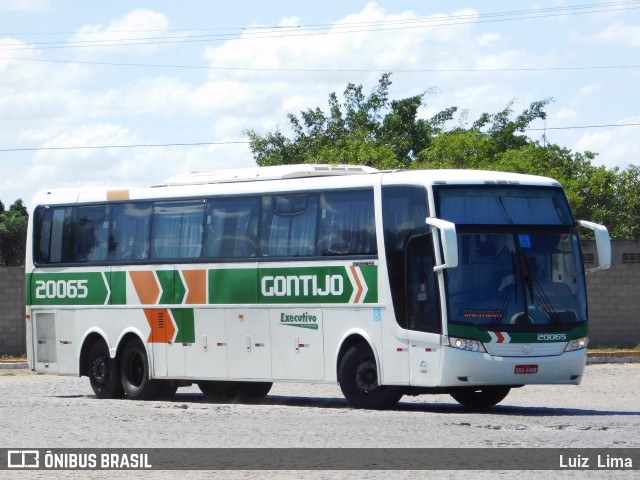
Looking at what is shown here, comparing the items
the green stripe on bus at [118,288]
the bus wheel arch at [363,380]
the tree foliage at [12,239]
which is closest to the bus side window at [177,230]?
the green stripe on bus at [118,288]

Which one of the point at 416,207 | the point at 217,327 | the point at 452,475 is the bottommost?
the point at 452,475

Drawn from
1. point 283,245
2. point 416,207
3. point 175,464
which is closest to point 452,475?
point 175,464

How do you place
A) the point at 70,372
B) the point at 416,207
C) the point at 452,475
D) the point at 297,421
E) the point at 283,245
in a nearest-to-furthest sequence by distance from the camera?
the point at 452,475 < the point at 297,421 < the point at 416,207 < the point at 283,245 < the point at 70,372

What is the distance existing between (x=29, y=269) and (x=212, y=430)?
1062cm

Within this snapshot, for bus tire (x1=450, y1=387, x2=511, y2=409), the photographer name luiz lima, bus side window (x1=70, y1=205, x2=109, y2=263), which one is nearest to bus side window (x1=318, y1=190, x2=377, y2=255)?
bus tire (x1=450, y1=387, x2=511, y2=409)

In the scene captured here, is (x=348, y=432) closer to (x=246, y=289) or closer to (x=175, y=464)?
(x=175, y=464)

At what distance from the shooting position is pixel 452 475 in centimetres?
1155

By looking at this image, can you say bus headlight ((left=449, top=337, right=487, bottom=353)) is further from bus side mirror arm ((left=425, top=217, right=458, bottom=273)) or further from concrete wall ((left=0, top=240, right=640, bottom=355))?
concrete wall ((left=0, top=240, right=640, bottom=355))

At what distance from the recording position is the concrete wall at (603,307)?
1403 inches

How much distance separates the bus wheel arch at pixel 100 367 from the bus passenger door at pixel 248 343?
2.70 meters

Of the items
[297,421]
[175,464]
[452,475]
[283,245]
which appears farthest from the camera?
[283,245]

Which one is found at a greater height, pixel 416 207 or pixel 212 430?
pixel 416 207

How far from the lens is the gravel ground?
1391cm

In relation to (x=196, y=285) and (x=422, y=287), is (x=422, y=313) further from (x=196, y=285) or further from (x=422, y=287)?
(x=196, y=285)
